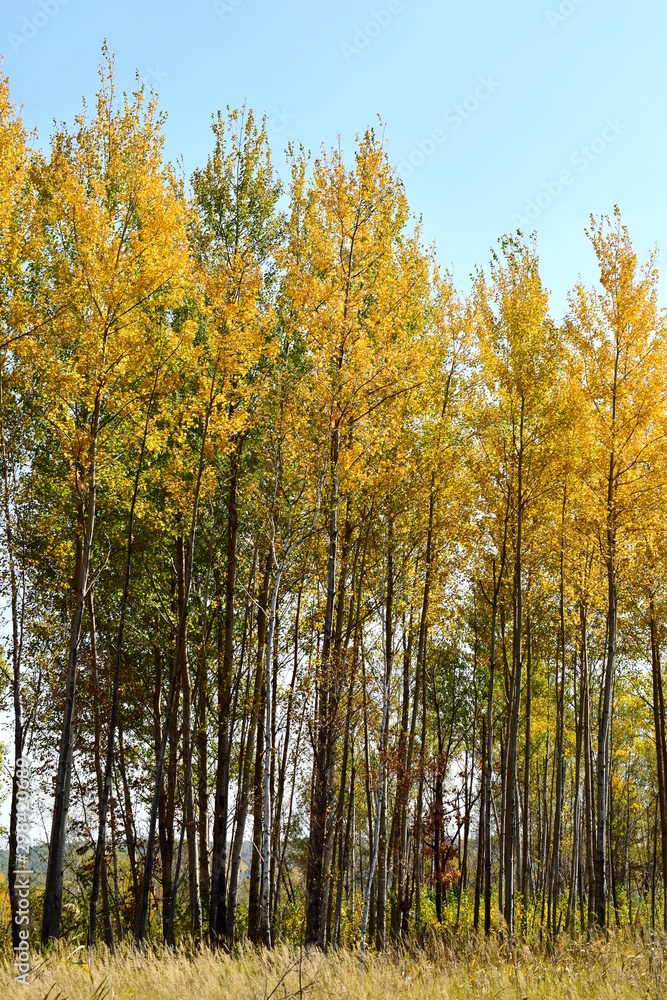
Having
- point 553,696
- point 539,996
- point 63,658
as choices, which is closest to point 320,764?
point 539,996

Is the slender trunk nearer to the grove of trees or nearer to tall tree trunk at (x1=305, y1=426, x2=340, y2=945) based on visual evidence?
the grove of trees

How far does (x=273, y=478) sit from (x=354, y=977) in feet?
18.8

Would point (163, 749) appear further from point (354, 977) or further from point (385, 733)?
point (354, 977)

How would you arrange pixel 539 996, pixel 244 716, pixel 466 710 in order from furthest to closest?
pixel 466 710, pixel 244 716, pixel 539 996

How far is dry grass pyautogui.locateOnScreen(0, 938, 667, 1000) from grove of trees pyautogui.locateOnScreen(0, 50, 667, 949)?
4.60ft

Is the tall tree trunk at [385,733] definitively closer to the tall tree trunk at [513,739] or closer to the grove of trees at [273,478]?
the grove of trees at [273,478]

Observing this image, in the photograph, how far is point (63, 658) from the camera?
13.6m

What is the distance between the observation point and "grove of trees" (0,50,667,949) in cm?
937

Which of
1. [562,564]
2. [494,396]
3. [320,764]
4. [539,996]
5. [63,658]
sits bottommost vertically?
[539,996]

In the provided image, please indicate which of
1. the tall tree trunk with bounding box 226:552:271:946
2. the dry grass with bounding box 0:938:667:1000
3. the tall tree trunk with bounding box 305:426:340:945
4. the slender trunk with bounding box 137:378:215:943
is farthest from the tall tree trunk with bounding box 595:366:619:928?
the slender trunk with bounding box 137:378:215:943

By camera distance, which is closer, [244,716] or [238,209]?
[238,209]

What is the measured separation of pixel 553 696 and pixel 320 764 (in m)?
13.2

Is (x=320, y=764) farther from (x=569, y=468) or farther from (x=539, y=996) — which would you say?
(x=569, y=468)

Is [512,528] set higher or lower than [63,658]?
higher
